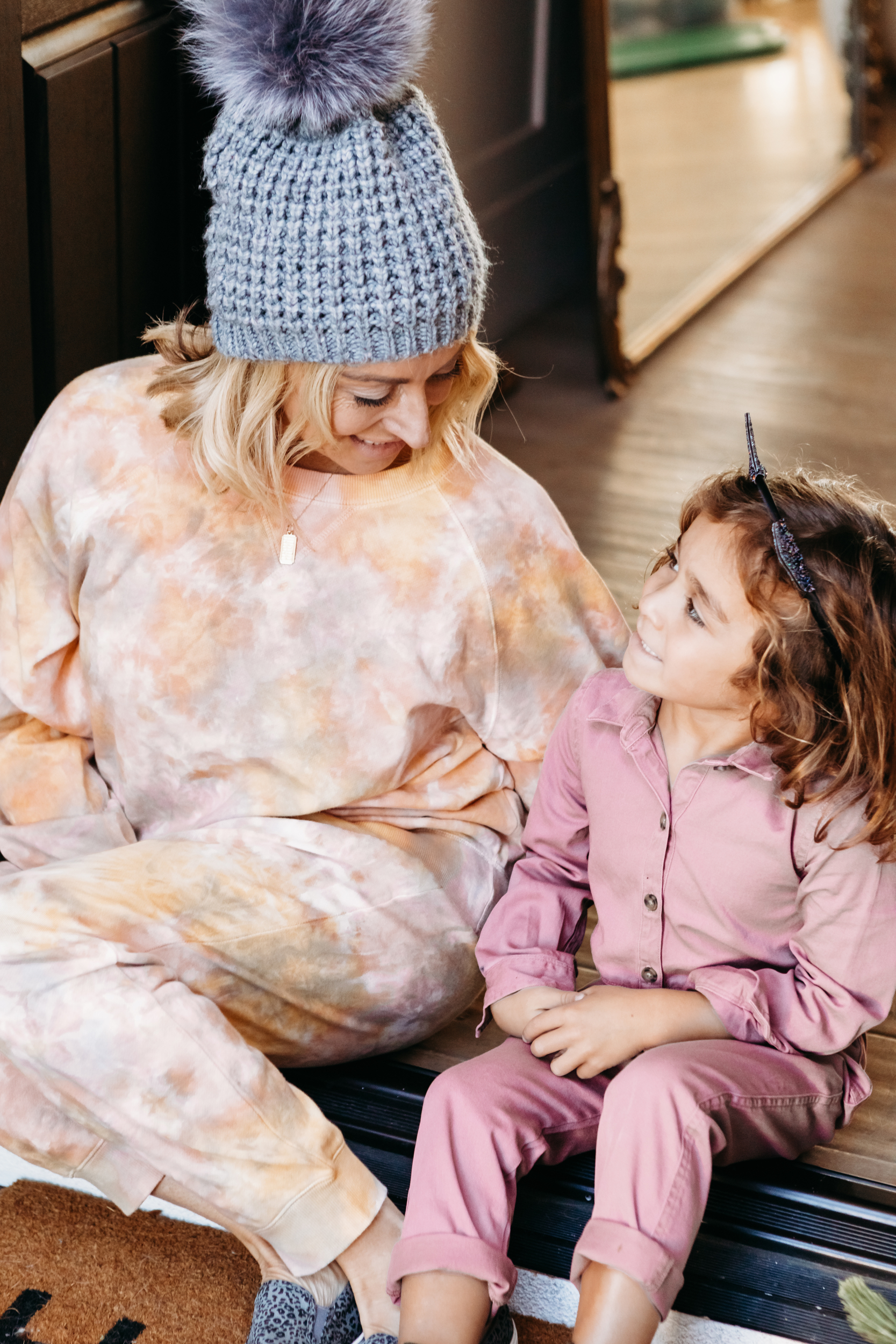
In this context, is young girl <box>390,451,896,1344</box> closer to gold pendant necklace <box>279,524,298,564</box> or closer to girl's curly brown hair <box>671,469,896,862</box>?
girl's curly brown hair <box>671,469,896,862</box>

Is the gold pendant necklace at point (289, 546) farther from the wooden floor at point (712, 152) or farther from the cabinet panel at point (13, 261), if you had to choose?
the wooden floor at point (712, 152)

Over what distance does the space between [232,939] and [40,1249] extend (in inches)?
13.6

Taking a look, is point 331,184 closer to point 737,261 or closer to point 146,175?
point 146,175

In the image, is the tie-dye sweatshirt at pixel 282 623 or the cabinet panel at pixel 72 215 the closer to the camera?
the tie-dye sweatshirt at pixel 282 623

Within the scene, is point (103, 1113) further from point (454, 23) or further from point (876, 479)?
point (454, 23)

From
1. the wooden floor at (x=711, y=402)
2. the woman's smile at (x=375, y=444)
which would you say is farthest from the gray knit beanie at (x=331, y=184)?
the wooden floor at (x=711, y=402)

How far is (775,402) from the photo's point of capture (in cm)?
336

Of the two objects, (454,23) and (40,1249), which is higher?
(454,23)

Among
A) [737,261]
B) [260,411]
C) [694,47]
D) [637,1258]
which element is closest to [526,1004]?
[637,1258]

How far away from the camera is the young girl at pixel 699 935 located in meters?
1.22

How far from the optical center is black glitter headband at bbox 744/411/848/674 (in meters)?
1.25

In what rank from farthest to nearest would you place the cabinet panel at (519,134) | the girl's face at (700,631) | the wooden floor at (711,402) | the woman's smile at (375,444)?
the cabinet panel at (519,134)
the wooden floor at (711,402)
the woman's smile at (375,444)
the girl's face at (700,631)

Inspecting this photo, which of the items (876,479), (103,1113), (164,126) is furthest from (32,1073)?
(876,479)

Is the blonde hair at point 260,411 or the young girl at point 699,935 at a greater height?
the blonde hair at point 260,411
